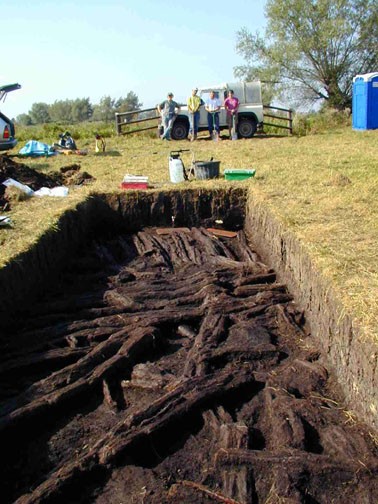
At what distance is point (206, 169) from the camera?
10180mm

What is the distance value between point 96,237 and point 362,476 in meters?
6.54

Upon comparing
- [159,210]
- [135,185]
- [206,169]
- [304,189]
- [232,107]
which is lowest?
[159,210]

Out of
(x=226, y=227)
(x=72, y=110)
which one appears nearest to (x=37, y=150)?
(x=226, y=227)

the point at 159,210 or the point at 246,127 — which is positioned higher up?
the point at 246,127

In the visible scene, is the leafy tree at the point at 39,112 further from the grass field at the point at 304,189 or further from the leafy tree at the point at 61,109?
the grass field at the point at 304,189

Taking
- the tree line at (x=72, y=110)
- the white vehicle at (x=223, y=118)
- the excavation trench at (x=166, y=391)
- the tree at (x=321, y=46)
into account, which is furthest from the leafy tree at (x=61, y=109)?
the excavation trench at (x=166, y=391)

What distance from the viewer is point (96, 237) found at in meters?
9.26

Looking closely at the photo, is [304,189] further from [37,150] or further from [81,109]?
[81,109]

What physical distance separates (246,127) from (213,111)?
1.45m

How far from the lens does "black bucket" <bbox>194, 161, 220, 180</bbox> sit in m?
10.1

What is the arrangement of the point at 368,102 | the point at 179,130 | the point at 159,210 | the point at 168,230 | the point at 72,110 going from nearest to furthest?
the point at 168,230 < the point at 159,210 < the point at 179,130 < the point at 368,102 < the point at 72,110

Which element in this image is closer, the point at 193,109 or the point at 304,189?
the point at 304,189

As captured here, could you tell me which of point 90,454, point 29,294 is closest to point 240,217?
point 29,294

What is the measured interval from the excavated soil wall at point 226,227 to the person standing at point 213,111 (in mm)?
8841
